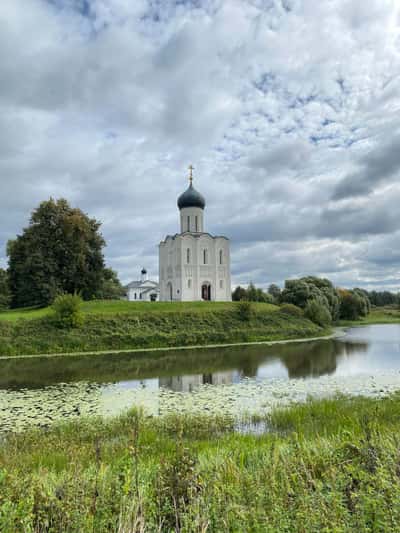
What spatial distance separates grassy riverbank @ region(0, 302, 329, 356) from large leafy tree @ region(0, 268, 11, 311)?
3.81m

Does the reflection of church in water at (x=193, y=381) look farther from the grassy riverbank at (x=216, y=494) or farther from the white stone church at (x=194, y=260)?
the white stone church at (x=194, y=260)

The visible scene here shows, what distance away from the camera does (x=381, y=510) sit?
9.58 ft

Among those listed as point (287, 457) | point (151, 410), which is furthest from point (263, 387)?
point (287, 457)

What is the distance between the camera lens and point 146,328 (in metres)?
28.7

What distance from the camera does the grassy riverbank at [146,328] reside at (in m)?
24.4

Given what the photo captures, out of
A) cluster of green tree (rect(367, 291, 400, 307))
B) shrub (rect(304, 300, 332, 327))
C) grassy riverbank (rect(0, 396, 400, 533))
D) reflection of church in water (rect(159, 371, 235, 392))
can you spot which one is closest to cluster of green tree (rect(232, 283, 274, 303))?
shrub (rect(304, 300, 332, 327))

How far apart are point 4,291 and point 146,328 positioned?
2029 cm

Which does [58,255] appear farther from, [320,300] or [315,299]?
[320,300]

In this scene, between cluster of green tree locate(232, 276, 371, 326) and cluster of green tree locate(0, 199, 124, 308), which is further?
cluster of green tree locate(232, 276, 371, 326)

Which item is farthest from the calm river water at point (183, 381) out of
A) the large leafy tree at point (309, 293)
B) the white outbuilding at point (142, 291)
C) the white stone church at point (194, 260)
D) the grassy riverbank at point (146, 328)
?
the white outbuilding at point (142, 291)

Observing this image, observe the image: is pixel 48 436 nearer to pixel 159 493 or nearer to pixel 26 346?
pixel 159 493

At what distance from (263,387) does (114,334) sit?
51.7 feet

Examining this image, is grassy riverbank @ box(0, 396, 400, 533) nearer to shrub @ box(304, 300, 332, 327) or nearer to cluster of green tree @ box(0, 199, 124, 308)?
cluster of green tree @ box(0, 199, 124, 308)

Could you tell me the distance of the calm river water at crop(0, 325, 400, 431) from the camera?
10328 mm
